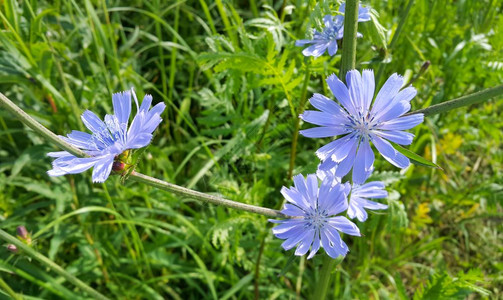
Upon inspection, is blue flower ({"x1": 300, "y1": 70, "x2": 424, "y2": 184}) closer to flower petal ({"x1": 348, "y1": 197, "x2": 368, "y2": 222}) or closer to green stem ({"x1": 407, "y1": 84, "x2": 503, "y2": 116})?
green stem ({"x1": 407, "y1": 84, "x2": 503, "y2": 116})

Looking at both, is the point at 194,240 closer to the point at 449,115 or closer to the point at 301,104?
the point at 301,104

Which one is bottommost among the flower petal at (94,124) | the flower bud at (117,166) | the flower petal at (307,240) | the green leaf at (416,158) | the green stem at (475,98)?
the flower petal at (307,240)

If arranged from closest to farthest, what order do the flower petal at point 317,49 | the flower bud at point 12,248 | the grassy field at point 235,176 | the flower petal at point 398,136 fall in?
1. the flower petal at point 398,136
2. the flower petal at point 317,49
3. the flower bud at point 12,248
4. the grassy field at point 235,176

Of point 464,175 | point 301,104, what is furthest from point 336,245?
point 464,175

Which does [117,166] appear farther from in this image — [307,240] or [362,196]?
[362,196]

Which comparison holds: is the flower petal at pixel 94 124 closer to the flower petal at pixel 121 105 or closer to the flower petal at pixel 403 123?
the flower petal at pixel 121 105

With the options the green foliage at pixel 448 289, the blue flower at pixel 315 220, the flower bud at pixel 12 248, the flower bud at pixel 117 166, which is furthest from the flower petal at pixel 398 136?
the flower bud at pixel 12 248
